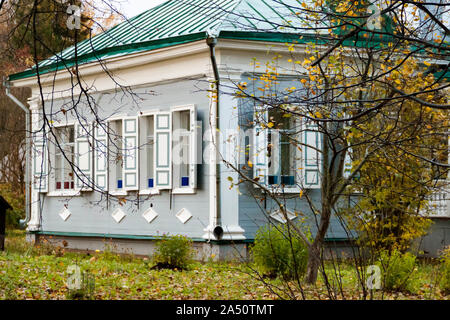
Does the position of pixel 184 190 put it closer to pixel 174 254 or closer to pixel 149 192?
pixel 149 192

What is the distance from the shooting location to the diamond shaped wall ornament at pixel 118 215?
17891 mm

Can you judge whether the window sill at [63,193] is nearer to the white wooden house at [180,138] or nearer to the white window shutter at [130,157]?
the white wooden house at [180,138]

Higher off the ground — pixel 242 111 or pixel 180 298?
pixel 242 111

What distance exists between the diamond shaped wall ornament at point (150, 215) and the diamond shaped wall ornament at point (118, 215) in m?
0.82

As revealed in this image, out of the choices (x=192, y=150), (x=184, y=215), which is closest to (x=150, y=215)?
(x=184, y=215)

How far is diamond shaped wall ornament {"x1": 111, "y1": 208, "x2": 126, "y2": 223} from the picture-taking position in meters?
17.9

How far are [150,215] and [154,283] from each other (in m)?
6.10

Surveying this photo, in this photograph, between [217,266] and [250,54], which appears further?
[250,54]

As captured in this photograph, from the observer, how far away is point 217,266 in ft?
44.2

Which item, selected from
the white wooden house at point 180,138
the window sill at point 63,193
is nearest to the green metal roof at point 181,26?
the white wooden house at point 180,138

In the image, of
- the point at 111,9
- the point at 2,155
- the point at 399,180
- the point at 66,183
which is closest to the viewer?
the point at 111,9
